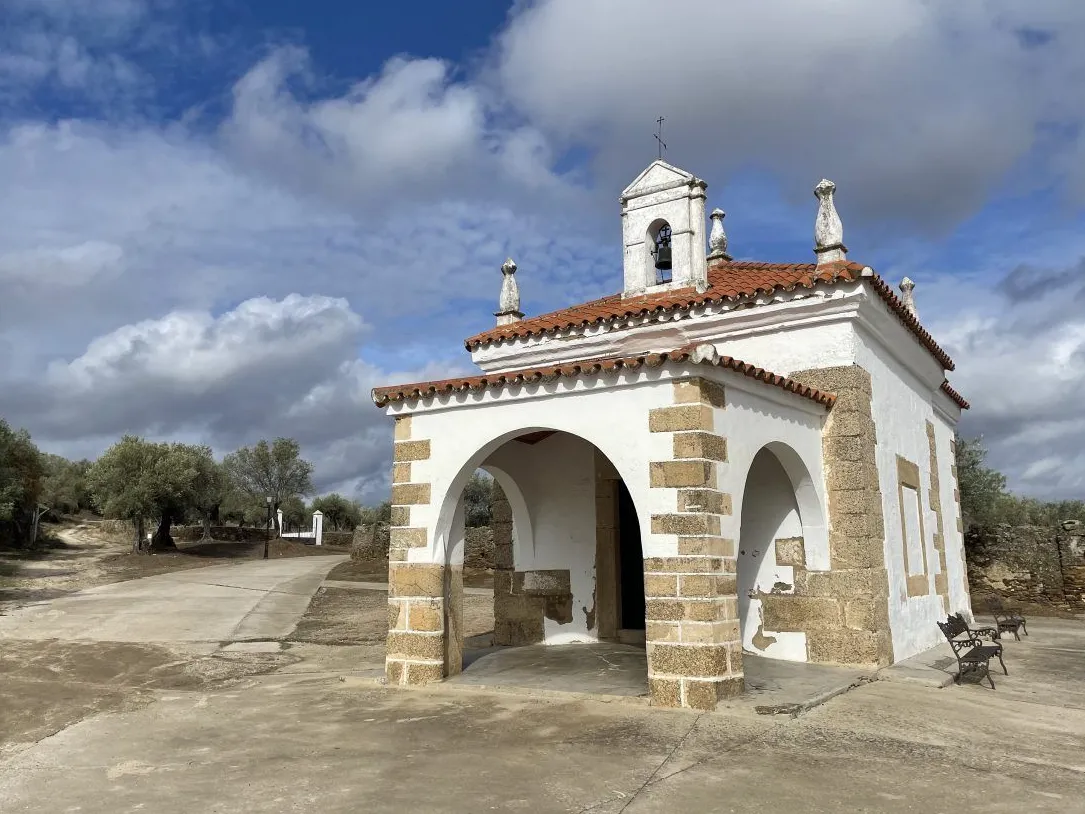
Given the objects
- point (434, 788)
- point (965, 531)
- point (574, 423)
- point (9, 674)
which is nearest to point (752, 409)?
point (574, 423)

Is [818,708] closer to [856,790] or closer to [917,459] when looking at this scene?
[856,790]

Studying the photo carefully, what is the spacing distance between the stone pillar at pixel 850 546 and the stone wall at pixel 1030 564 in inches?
360

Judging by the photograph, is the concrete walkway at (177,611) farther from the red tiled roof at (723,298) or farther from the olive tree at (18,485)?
the red tiled roof at (723,298)

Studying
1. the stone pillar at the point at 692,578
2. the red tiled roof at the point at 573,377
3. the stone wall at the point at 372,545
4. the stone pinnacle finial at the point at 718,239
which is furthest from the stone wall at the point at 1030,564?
the stone wall at the point at 372,545

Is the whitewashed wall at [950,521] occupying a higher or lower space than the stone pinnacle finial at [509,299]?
lower

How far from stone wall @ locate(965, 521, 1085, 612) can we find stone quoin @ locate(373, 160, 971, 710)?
4.50 metres

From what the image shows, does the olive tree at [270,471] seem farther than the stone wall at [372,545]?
Yes

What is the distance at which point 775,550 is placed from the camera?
8969 millimetres

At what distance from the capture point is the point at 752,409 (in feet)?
25.1

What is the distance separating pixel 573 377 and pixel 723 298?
3.01 metres

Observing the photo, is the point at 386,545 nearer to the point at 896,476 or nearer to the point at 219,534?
the point at 219,534

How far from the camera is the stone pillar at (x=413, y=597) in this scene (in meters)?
7.98

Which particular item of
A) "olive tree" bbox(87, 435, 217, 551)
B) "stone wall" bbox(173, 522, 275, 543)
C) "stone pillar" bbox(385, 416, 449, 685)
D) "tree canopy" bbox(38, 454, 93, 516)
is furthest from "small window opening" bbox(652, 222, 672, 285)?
"tree canopy" bbox(38, 454, 93, 516)

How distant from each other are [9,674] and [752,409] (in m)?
9.21
